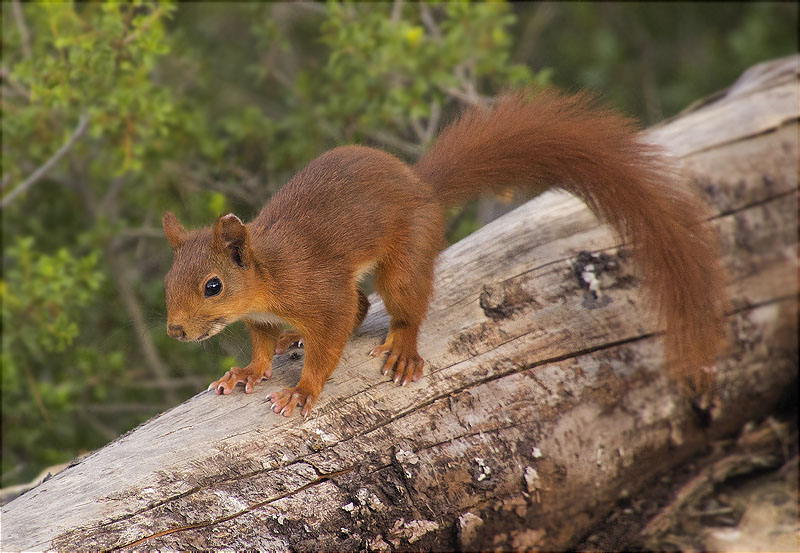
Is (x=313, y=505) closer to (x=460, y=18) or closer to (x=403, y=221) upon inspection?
(x=403, y=221)

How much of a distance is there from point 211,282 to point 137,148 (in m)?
1.74

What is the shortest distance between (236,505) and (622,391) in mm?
1362

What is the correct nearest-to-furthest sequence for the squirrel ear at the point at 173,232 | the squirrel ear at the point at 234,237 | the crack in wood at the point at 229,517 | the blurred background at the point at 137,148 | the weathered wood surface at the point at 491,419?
the crack in wood at the point at 229,517, the weathered wood surface at the point at 491,419, the squirrel ear at the point at 234,237, the squirrel ear at the point at 173,232, the blurred background at the point at 137,148

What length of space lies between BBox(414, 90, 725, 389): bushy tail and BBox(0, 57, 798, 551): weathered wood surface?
237 millimetres

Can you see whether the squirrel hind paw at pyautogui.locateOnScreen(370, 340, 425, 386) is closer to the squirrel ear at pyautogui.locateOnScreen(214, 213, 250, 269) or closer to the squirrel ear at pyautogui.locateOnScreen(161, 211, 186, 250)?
the squirrel ear at pyautogui.locateOnScreen(214, 213, 250, 269)

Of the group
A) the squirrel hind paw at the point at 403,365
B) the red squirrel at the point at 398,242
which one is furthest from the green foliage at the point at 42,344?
the squirrel hind paw at the point at 403,365

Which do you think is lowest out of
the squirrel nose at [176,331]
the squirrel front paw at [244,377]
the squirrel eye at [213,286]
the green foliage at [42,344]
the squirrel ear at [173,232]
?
the green foliage at [42,344]

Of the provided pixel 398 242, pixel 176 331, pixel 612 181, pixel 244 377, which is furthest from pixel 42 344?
pixel 612 181

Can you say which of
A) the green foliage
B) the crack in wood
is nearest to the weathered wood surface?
the crack in wood

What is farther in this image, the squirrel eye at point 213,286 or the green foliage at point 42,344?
the green foliage at point 42,344

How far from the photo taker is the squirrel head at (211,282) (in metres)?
2.40

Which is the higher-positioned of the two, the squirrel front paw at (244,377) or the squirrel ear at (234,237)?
the squirrel ear at (234,237)

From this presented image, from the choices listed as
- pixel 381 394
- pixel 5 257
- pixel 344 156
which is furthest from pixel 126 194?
pixel 381 394

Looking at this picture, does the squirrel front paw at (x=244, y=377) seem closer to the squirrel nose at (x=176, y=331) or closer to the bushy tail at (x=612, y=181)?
the squirrel nose at (x=176, y=331)
